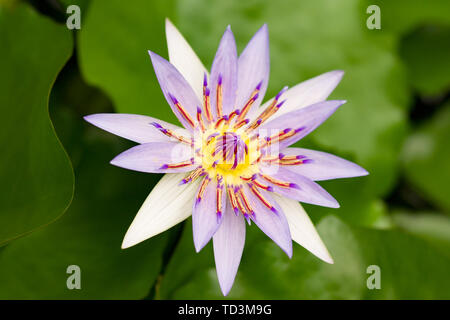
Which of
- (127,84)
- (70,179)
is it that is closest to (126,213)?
(70,179)

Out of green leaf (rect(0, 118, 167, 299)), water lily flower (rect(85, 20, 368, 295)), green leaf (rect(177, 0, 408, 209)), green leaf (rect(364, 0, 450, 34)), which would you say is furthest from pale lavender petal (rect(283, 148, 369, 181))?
green leaf (rect(364, 0, 450, 34))

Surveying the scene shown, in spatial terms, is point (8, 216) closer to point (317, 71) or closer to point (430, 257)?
point (317, 71)

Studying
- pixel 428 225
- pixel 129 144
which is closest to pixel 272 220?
pixel 129 144

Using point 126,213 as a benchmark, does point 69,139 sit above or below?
above

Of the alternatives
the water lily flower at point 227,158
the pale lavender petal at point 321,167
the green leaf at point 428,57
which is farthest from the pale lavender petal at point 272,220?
the green leaf at point 428,57

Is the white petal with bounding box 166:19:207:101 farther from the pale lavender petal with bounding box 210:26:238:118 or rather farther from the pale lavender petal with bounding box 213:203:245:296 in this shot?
the pale lavender petal with bounding box 213:203:245:296

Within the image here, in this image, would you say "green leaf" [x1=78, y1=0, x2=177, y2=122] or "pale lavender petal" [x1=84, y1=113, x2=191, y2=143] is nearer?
"pale lavender petal" [x1=84, y1=113, x2=191, y2=143]
